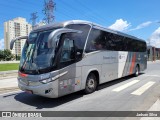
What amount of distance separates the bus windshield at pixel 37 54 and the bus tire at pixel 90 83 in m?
2.51

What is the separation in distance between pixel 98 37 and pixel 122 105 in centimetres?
371

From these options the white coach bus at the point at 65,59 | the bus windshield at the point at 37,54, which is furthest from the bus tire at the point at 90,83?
the bus windshield at the point at 37,54

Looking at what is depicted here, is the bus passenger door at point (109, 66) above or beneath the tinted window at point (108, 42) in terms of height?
beneath

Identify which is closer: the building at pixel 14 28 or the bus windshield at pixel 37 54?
the bus windshield at pixel 37 54

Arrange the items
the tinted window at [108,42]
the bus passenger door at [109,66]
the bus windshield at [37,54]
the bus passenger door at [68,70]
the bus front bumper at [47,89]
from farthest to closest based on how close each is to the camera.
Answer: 1. the bus passenger door at [109,66]
2. the tinted window at [108,42]
3. the bus passenger door at [68,70]
4. the bus windshield at [37,54]
5. the bus front bumper at [47,89]

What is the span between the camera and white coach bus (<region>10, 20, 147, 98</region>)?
6457 millimetres

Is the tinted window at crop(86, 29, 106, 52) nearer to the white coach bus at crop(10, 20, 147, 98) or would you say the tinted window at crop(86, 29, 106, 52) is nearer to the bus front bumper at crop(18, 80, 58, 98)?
the white coach bus at crop(10, 20, 147, 98)

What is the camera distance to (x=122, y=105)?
264 inches

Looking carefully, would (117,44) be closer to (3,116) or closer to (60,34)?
(60,34)

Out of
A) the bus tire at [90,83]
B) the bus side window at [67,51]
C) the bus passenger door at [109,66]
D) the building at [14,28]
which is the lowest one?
the bus tire at [90,83]

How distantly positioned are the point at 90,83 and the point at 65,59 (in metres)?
2.28

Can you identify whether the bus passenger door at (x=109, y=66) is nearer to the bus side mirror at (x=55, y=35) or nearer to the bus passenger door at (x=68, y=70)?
the bus passenger door at (x=68, y=70)

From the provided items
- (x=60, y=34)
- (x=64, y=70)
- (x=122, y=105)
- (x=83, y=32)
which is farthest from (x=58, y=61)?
(x=122, y=105)

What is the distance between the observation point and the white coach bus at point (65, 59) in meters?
6.46
